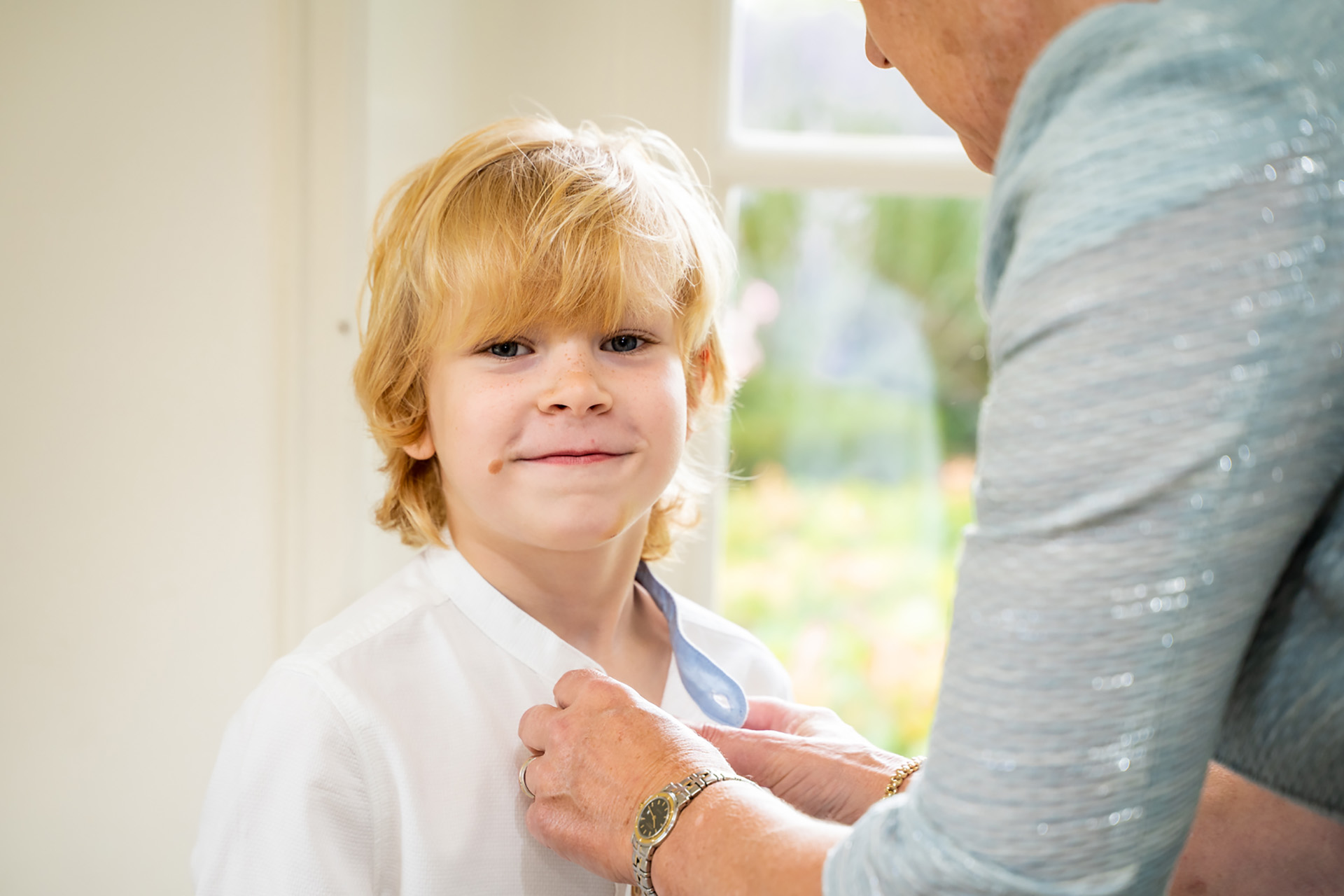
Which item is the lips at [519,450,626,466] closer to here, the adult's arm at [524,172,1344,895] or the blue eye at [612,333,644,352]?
the blue eye at [612,333,644,352]

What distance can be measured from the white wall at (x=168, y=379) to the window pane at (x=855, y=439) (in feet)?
2.13

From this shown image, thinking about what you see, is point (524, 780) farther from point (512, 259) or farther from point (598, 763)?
point (512, 259)

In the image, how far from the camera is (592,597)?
1.21 m

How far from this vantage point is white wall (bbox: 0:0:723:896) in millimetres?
1252

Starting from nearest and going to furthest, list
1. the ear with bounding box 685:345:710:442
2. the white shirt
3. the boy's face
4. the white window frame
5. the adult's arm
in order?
the adult's arm < the white shirt < the boy's face < the ear with bounding box 685:345:710:442 < the white window frame

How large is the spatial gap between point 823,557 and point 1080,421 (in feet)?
4.66

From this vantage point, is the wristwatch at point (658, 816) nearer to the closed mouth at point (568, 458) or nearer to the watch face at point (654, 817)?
the watch face at point (654, 817)

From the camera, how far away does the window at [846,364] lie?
1.77 m

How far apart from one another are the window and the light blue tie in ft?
2.32

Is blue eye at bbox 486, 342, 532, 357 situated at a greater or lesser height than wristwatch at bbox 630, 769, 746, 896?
greater

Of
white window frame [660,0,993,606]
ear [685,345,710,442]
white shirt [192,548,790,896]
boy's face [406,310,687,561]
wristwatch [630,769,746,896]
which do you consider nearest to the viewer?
wristwatch [630,769,746,896]

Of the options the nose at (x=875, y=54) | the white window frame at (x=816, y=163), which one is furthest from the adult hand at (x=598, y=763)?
the white window frame at (x=816, y=163)

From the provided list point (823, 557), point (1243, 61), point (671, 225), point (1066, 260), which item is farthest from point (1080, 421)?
point (823, 557)

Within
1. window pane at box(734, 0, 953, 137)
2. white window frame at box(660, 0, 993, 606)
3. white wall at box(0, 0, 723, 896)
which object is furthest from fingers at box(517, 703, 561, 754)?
window pane at box(734, 0, 953, 137)
